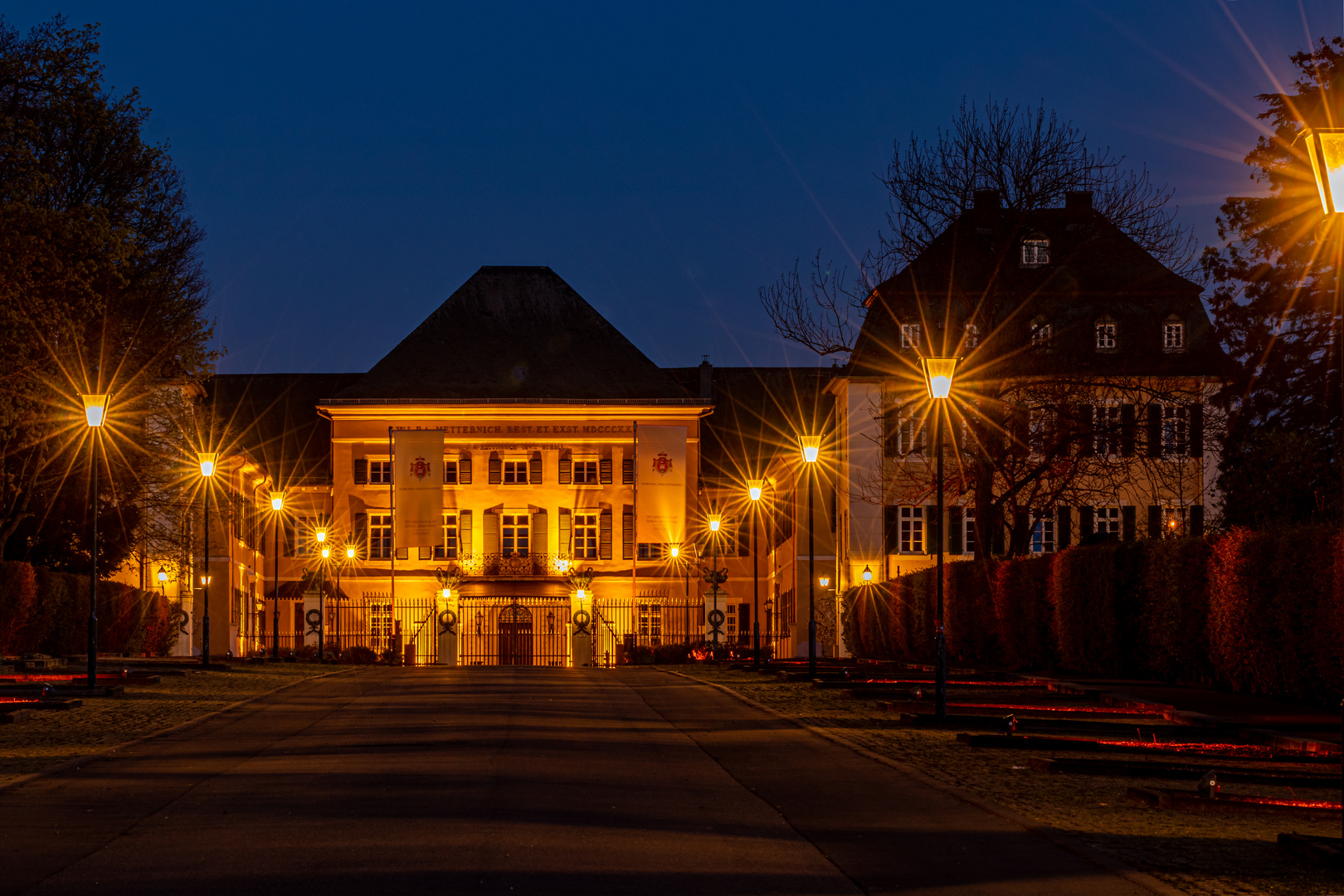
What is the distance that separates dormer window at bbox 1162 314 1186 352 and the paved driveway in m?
43.2

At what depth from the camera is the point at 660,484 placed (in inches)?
2378

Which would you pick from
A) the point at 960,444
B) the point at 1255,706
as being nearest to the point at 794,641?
the point at 960,444

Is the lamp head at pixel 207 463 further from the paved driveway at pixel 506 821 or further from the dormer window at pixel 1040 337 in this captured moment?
the dormer window at pixel 1040 337

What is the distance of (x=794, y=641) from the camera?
6384cm

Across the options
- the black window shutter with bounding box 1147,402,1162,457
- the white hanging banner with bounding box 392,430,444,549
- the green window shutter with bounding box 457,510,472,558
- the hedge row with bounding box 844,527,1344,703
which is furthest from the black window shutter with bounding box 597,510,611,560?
the hedge row with bounding box 844,527,1344,703

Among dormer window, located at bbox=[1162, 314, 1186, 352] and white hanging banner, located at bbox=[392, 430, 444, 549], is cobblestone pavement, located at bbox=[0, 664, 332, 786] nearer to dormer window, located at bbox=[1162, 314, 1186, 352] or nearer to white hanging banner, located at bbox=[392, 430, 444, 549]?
white hanging banner, located at bbox=[392, 430, 444, 549]

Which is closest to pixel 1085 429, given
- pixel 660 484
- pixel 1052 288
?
pixel 1052 288

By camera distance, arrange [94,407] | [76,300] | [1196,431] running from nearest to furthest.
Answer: [94,407], [76,300], [1196,431]

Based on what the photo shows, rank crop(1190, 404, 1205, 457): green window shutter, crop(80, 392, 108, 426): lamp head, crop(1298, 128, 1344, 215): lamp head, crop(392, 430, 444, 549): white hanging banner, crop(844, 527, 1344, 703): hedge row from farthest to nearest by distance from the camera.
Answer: crop(392, 430, 444, 549): white hanging banner → crop(1190, 404, 1205, 457): green window shutter → crop(80, 392, 108, 426): lamp head → crop(844, 527, 1344, 703): hedge row → crop(1298, 128, 1344, 215): lamp head

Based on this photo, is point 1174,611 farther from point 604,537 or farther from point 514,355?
point 514,355

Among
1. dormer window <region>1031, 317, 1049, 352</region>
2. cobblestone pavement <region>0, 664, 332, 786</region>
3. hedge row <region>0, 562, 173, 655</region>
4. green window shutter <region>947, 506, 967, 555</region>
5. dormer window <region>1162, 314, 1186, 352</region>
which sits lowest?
cobblestone pavement <region>0, 664, 332, 786</region>

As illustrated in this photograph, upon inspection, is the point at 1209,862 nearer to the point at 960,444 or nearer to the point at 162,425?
the point at 960,444

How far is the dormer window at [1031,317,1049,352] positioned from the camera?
1451 inches

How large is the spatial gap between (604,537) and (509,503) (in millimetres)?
4651
